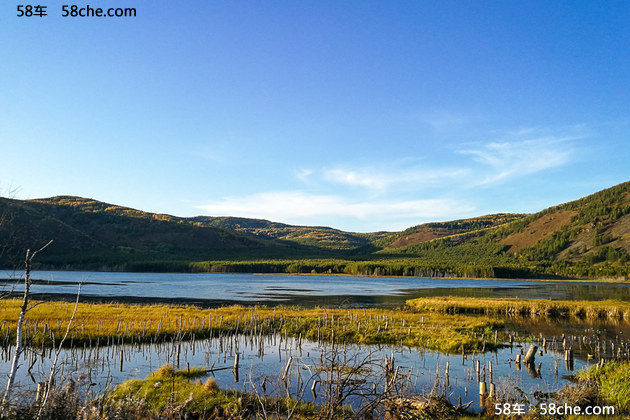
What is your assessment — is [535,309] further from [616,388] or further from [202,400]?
[202,400]

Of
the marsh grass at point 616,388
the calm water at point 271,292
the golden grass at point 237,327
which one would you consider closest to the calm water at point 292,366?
the golden grass at point 237,327

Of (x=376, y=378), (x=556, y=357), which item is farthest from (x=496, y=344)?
(x=376, y=378)

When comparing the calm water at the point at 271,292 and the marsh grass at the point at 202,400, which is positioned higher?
the marsh grass at the point at 202,400

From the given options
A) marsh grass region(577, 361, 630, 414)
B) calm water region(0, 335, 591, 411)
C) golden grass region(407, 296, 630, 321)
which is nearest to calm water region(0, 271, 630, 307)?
golden grass region(407, 296, 630, 321)

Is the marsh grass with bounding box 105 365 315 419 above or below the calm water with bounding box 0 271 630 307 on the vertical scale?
above

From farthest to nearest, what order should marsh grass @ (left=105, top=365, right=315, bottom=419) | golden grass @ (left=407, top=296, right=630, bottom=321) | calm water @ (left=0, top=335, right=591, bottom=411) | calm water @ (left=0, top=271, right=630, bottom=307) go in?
1. calm water @ (left=0, top=271, right=630, bottom=307)
2. golden grass @ (left=407, top=296, right=630, bottom=321)
3. calm water @ (left=0, top=335, right=591, bottom=411)
4. marsh grass @ (left=105, top=365, right=315, bottom=419)

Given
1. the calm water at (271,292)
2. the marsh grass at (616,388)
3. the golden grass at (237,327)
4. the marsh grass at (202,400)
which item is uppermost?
the marsh grass at (616,388)

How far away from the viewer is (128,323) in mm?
39719

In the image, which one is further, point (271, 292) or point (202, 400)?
point (271, 292)

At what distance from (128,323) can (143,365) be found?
44.4 feet

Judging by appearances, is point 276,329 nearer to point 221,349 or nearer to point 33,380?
point 221,349

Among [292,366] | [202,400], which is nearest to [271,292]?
[292,366]

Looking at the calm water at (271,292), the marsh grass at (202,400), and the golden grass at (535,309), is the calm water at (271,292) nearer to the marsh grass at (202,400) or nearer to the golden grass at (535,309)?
the golden grass at (535,309)

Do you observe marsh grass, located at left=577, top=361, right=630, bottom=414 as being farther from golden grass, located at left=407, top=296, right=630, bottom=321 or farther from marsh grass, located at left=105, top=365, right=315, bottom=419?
golden grass, located at left=407, top=296, right=630, bottom=321
